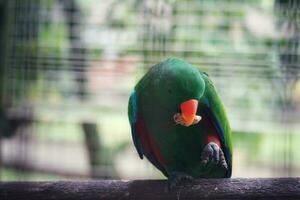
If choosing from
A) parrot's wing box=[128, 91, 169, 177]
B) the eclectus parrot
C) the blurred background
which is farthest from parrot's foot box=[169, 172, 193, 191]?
the blurred background

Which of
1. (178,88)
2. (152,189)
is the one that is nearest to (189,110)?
(178,88)

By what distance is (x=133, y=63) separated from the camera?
2.26 m

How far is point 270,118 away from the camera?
2244mm

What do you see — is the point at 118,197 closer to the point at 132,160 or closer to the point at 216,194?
the point at 216,194

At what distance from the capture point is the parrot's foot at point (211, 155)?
1.22 meters

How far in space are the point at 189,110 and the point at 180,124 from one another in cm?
8

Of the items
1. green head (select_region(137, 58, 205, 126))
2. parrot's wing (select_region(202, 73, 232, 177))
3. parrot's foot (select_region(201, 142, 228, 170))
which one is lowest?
parrot's foot (select_region(201, 142, 228, 170))

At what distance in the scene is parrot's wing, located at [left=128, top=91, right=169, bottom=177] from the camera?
1.29 m

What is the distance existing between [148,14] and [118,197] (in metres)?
1.15

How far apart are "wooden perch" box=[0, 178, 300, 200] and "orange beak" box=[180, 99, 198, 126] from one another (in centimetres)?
12

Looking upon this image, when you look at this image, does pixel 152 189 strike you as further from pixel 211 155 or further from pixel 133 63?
pixel 133 63

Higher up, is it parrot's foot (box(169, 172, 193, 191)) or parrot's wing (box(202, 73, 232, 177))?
parrot's wing (box(202, 73, 232, 177))

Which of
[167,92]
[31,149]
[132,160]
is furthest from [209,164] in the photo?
[132,160]

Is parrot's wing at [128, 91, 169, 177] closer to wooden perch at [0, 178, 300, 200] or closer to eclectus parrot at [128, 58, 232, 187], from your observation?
eclectus parrot at [128, 58, 232, 187]
